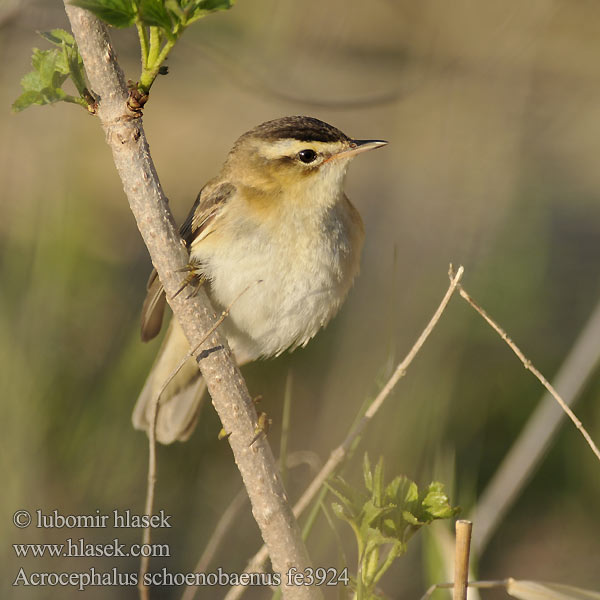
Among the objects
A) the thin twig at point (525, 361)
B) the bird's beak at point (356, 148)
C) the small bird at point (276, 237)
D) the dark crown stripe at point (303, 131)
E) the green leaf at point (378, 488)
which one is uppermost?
the dark crown stripe at point (303, 131)

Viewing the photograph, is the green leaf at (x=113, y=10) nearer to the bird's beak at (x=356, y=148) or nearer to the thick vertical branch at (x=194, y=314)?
the thick vertical branch at (x=194, y=314)

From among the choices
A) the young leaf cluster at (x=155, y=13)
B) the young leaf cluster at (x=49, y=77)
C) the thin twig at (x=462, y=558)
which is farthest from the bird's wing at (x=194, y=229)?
the thin twig at (x=462, y=558)

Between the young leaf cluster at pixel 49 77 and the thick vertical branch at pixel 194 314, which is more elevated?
the young leaf cluster at pixel 49 77

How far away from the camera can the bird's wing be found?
242cm

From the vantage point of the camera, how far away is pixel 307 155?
2447mm

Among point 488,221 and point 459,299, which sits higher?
point 488,221

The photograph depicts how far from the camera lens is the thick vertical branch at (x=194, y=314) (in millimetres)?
1368

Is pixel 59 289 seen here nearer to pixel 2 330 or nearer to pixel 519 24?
pixel 2 330

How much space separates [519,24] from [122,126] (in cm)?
309

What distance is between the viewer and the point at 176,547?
10.4ft

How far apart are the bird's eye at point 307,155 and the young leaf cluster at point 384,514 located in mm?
1327

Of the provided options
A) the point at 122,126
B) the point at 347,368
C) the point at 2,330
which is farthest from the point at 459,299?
the point at 122,126

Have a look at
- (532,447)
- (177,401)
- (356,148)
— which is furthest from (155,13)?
(177,401)

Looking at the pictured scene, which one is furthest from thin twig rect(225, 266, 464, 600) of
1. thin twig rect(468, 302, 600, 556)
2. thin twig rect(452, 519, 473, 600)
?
thin twig rect(468, 302, 600, 556)
